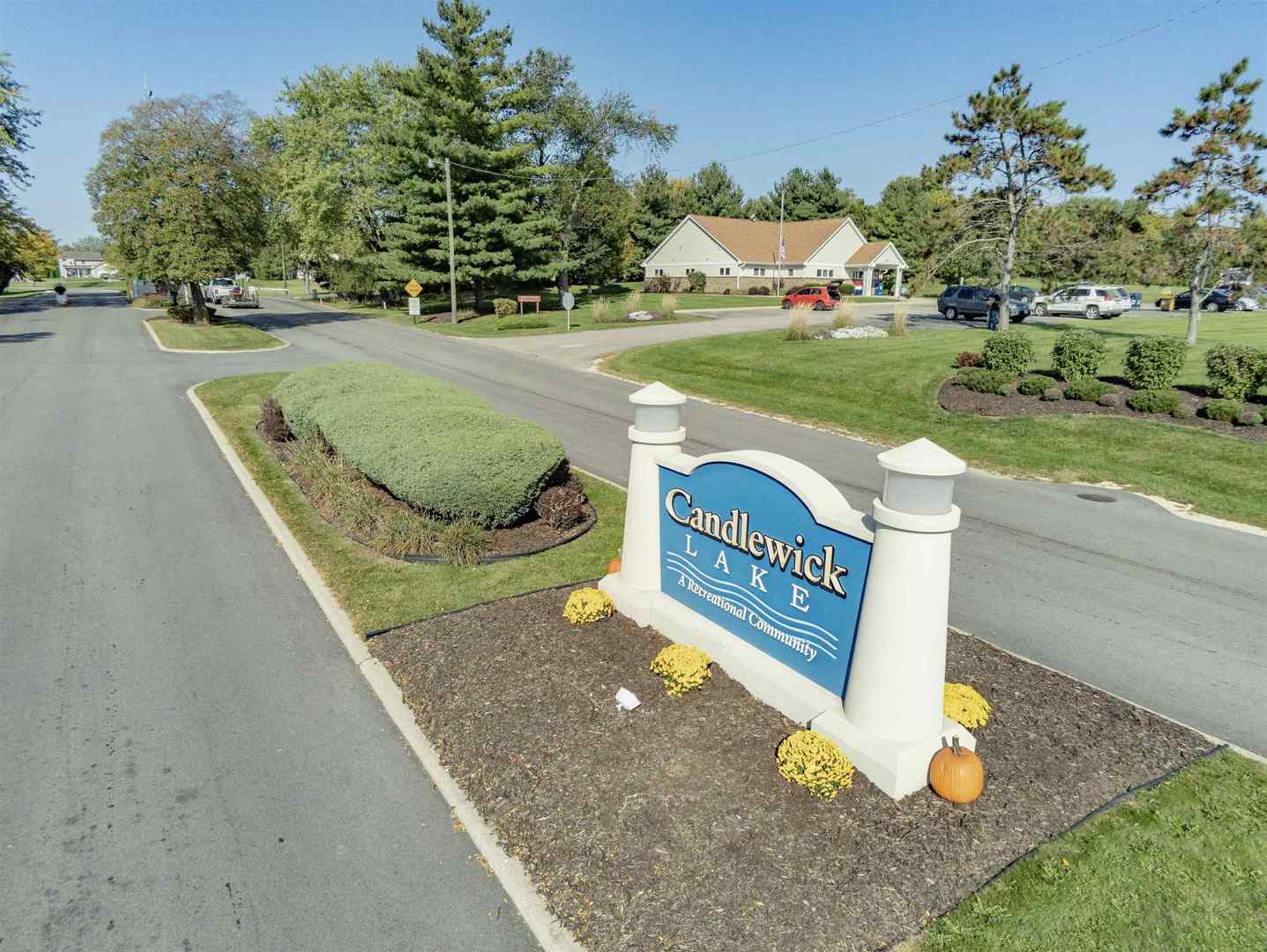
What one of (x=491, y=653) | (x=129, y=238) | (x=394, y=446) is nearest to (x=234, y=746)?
(x=491, y=653)

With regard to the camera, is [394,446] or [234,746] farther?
[394,446]

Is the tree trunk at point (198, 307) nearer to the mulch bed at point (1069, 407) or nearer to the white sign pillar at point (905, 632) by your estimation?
the mulch bed at point (1069, 407)

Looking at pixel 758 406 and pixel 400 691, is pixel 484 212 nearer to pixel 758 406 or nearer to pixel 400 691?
pixel 758 406

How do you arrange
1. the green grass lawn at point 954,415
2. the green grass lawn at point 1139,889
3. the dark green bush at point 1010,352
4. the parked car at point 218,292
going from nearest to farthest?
the green grass lawn at point 1139,889 → the green grass lawn at point 954,415 → the dark green bush at point 1010,352 → the parked car at point 218,292

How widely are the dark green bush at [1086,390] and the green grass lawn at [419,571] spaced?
12.0 meters

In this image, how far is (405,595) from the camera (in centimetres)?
784

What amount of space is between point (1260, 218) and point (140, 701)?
29626mm

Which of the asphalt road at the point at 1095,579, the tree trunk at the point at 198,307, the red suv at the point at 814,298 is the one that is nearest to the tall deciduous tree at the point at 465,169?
the tree trunk at the point at 198,307

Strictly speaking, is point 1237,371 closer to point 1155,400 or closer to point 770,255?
point 1155,400

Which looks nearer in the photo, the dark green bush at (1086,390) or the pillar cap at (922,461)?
the pillar cap at (922,461)

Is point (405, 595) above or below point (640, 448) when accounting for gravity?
below

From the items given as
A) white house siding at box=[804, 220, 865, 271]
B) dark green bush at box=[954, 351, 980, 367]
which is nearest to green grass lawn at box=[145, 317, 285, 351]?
dark green bush at box=[954, 351, 980, 367]

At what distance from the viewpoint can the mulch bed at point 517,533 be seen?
892cm

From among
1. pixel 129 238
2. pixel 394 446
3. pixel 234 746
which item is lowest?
pixel 234 746
